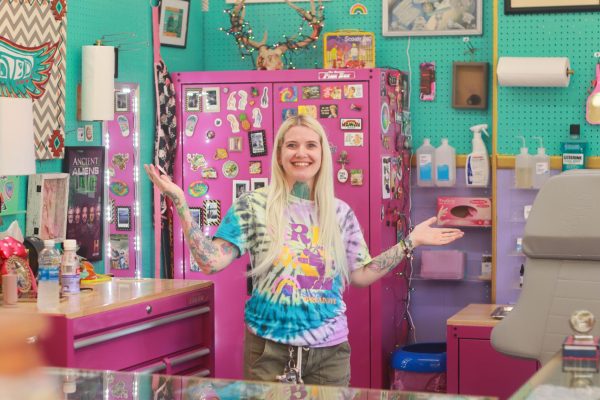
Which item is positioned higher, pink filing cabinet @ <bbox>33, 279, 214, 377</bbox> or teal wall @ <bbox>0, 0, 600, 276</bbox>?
teal wall @ <bbox>0, 0, 600, 276</bbox>

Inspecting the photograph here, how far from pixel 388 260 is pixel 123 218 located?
2059mm

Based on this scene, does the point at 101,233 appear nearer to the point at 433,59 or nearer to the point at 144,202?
the point at 144,202

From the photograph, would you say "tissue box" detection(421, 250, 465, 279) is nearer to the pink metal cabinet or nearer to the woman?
the pink metal cabinet

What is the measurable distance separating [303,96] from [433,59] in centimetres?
95

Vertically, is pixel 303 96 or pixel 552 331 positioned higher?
pixel 303 96

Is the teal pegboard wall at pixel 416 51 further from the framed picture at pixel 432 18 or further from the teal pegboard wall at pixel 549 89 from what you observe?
the teal pegboard wall at pixel 549 89

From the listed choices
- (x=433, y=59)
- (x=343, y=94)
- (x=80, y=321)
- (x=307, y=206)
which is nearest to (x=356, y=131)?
(x=343, y=94)

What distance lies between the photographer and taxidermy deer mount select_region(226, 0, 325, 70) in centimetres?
621

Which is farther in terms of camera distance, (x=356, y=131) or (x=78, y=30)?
(x=356, y=131)

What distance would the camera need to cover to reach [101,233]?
538 cm

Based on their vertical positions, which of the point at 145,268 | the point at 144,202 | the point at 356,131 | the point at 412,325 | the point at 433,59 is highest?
the point at 433,59

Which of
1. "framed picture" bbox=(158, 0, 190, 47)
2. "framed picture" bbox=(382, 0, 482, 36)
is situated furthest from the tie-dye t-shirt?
"framed picture" bbox=(382, 0, 482, 36)

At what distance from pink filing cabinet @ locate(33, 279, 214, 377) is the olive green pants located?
606 millimetres

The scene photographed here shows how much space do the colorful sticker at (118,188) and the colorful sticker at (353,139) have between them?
125 centimetres
